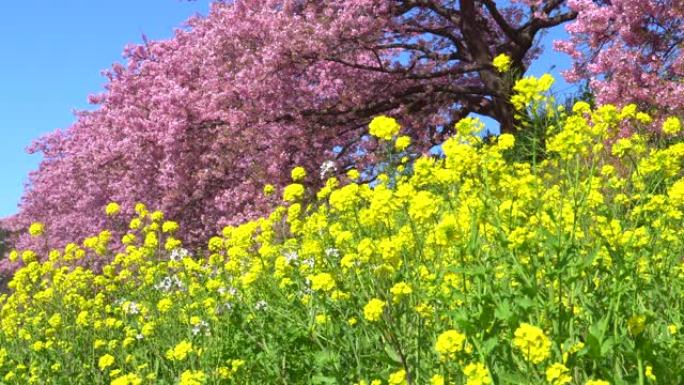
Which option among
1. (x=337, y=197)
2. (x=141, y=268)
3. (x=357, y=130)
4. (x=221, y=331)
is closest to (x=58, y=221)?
(x=357, y=130)

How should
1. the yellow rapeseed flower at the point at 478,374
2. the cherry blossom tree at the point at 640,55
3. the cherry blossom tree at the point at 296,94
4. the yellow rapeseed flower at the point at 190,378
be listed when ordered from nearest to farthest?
the yellow rapeseed flower at the point at 478,374
the yellow rapeseed flower at the point at 190,378
the cherry blossom tree at the point at 640,55
the cherry blossom tree at the point at 296,94

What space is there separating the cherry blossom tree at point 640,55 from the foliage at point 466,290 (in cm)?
540

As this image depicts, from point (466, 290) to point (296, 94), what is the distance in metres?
11.0

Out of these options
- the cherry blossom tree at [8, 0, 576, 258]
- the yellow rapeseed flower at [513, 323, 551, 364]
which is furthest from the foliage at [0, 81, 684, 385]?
the cherry blossom tree at [8, 0, 576, 258]

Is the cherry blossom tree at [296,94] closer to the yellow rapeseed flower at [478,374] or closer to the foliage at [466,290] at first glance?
the foliage at [466,290]

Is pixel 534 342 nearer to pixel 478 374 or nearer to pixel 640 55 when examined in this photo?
pixel 478 374

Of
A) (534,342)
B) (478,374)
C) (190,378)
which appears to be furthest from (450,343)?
(190,378)

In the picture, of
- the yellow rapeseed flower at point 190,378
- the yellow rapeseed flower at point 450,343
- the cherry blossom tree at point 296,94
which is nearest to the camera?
the yellow rapeseed flower at point 450,343

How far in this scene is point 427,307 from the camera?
4.07 metres

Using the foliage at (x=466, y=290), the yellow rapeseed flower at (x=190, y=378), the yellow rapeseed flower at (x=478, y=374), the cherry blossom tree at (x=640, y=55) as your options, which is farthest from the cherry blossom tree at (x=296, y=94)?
the yellow rapeseed flower at (x=478, y=374)

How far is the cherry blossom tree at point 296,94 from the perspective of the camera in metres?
14.0

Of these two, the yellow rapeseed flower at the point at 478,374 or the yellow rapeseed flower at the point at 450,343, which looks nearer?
the yellow rapeseed flower at the point at 478,374

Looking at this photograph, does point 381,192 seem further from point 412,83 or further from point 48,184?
point 48,184

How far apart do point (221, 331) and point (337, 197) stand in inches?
72.9
